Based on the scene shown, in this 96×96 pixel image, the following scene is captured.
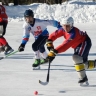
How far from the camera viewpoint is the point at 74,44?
17.5ft

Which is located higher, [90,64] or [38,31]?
[38,31]

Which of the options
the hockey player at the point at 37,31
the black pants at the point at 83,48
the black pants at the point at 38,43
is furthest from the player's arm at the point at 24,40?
the black pants at the point at 83,48

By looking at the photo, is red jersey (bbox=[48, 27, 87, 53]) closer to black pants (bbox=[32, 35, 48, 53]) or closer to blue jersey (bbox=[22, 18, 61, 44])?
blue jersey (bbox=[22, 18, 61, 44])

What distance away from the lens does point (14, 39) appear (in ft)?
35.4

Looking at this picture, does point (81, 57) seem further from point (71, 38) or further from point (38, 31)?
point (38, 31)

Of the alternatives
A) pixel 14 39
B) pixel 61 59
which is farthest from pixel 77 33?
pixel 14 39

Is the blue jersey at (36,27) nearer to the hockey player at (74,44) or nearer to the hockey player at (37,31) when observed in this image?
the hockey player at (37,31)

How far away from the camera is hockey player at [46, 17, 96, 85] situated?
5.15 m

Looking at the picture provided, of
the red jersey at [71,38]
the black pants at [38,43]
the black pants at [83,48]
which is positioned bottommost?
the black pants at [38,43]

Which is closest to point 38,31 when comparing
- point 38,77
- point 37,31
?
point 37,31

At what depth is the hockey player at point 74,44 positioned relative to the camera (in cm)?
515

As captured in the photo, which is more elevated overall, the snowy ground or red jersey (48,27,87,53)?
red jersey (48,27,87,53)

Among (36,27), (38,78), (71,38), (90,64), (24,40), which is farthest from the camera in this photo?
(36,27)

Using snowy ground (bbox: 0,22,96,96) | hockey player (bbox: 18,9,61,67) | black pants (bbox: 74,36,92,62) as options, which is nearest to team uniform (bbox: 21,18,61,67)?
hockey player (bbox: 18,9,61,67)
